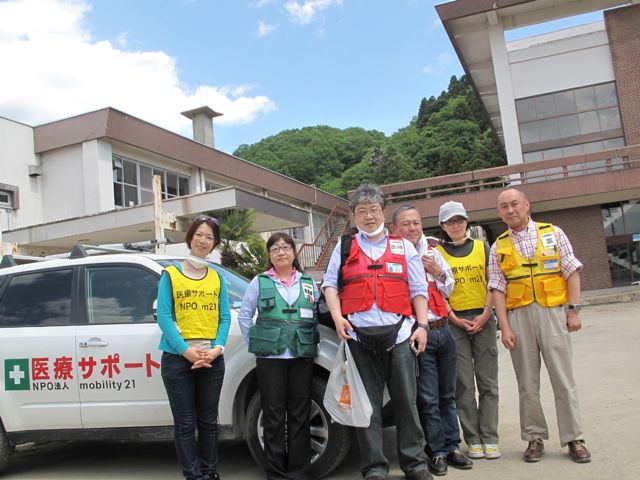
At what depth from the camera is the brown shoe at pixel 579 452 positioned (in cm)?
376

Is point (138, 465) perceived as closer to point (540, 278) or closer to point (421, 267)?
point (421, 267)

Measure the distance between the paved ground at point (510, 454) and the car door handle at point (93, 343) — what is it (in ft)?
3.63

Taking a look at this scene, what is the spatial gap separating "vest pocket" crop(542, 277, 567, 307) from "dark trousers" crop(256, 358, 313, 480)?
5.90 ft

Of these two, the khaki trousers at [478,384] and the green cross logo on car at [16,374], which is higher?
the green cross logo on car at [16,374]

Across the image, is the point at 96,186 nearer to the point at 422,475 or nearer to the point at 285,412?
the point at 285,412

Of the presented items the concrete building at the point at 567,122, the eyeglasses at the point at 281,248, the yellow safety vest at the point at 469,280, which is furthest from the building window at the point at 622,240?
the eyeglasses at the point at 281,248

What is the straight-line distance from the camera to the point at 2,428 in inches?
176

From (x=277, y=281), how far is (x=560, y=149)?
2260 centimetres

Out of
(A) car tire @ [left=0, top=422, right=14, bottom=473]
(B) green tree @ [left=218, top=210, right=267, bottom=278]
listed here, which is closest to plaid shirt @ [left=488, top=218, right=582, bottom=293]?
(A) car tire @ [left=0, top=422, right=14, bottom=473]

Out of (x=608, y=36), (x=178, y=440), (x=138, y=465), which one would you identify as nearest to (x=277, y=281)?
(x=178, y=440)

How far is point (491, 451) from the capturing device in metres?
4.02

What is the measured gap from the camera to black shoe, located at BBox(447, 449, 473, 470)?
12.5 feet

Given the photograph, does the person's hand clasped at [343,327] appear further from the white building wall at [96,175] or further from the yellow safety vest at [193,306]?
the white building wall at [96,175]

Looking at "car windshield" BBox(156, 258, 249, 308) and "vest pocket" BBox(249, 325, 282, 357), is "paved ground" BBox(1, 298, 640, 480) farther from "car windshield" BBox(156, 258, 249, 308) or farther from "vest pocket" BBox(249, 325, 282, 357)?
"car windshield" BBox(156, 258, 249, 308)
